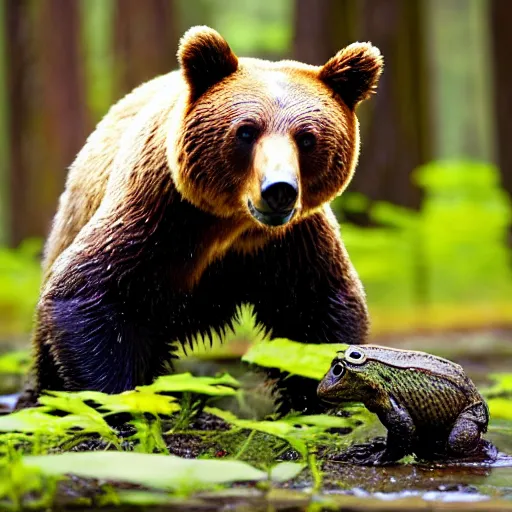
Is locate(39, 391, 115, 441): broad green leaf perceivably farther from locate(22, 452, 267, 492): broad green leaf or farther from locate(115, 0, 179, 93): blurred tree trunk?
locate(115, 0, 179, 93): blurred tree trunk

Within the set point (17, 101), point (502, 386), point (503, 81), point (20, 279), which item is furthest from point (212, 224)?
point (17, 101)

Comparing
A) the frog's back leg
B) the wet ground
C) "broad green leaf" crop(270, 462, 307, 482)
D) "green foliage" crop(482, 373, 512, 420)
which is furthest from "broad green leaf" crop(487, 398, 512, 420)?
"broad green leaf" crop(270, 462, 307, 482)

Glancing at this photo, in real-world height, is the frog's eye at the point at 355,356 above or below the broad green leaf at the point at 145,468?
above

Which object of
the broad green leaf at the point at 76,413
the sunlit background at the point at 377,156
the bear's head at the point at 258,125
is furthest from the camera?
the sunlit background at the point at 377,156

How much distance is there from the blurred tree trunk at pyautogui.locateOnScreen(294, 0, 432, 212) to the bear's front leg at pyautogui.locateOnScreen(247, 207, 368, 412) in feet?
29.6

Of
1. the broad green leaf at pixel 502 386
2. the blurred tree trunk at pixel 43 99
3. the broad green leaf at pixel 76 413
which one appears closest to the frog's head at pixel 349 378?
the broad green leaf at pixel 76 413

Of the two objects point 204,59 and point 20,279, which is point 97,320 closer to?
point 204,59

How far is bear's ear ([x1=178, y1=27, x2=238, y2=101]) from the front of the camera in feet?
17.6

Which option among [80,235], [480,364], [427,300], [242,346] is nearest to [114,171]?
[80,235]

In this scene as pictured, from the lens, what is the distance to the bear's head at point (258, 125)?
5.19m

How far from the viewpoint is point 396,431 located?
4.82 m

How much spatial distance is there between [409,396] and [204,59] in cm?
199

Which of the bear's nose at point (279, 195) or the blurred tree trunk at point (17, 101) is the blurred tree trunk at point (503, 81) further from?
the bear's nose at point (279, 195)

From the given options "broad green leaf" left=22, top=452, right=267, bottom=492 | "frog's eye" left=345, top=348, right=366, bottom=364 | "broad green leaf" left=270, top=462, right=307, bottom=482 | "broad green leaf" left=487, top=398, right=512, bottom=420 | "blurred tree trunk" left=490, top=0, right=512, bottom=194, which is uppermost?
"blurred tree trunk" left=490, top=0, right=512, bottom=194
